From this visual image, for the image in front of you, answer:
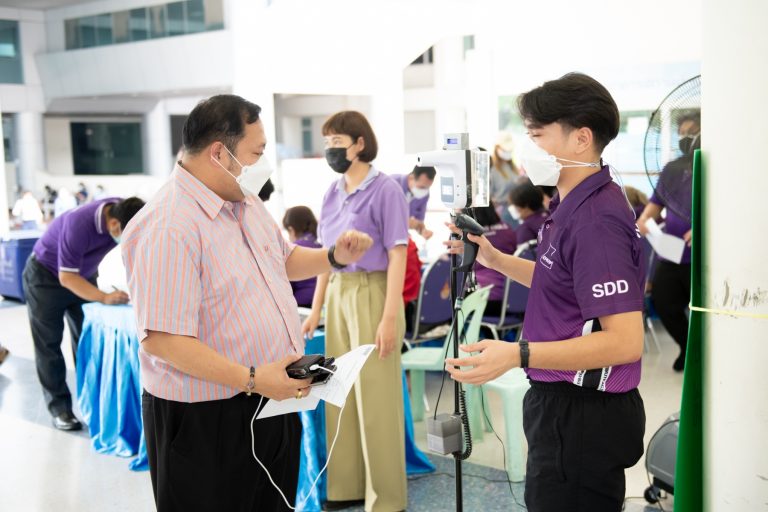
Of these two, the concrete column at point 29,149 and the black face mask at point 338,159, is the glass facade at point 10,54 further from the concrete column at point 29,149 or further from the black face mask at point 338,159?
the black face mask at point 338,159

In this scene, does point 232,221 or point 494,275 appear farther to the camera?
point 494,275

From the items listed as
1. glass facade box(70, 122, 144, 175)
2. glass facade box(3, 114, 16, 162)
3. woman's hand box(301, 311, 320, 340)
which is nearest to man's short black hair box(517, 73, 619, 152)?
woman's hand box(301, 311, 320, 340)

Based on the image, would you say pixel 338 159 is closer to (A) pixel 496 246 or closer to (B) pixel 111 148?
(A) pixel 496 246

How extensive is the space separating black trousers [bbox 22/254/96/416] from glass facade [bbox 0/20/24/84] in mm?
18520

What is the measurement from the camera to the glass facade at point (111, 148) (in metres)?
24.8

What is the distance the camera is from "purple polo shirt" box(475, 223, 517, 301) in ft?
15.5

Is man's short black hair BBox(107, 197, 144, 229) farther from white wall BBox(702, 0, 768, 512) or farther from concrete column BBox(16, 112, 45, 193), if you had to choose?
concrete column BBox(16, 112, 45, 193)

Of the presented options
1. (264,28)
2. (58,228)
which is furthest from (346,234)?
(264,28)

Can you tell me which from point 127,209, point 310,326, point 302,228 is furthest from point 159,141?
point 310,326

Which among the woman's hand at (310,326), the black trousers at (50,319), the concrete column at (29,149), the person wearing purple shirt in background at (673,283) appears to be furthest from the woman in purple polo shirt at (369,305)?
the concrete column at (29,149)

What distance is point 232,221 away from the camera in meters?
1.84

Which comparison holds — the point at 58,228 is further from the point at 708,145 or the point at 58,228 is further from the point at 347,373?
the point at 708,145

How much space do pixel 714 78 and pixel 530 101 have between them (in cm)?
40

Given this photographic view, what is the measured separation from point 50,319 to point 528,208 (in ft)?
9.15
